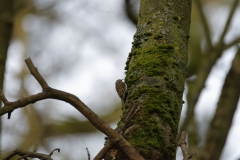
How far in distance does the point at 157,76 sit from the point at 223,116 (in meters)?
2.74

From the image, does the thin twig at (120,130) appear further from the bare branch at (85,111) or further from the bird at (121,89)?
the bird at (121,89)

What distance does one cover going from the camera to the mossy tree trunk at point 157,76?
48.6 inches

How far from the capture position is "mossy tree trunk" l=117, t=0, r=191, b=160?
1235 mm

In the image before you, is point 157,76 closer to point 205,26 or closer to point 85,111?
point 85,111

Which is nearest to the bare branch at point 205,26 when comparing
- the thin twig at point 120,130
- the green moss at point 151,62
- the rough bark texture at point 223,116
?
the rough bark texture at point 223,116

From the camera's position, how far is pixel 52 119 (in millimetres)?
5844

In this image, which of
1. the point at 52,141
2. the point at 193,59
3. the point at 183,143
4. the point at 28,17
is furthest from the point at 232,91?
the point at 28,17

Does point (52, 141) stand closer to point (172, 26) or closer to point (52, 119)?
point (52, 119)

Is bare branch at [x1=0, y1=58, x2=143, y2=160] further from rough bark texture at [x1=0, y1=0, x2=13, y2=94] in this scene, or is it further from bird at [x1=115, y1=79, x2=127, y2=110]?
rough bark texture at [x1=0, y1=0, x2=13, y2=94]

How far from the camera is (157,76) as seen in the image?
1374 millimetres

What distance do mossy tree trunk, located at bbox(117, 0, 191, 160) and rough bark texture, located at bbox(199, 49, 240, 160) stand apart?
8.08ft

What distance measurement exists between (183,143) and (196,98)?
2.94 meters

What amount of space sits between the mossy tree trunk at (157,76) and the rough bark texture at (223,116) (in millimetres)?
2463

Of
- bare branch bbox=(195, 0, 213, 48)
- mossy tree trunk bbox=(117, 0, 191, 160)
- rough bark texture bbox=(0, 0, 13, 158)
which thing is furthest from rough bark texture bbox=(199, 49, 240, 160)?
mossy tree trunk bbox=(117, 0, 191, 160)
